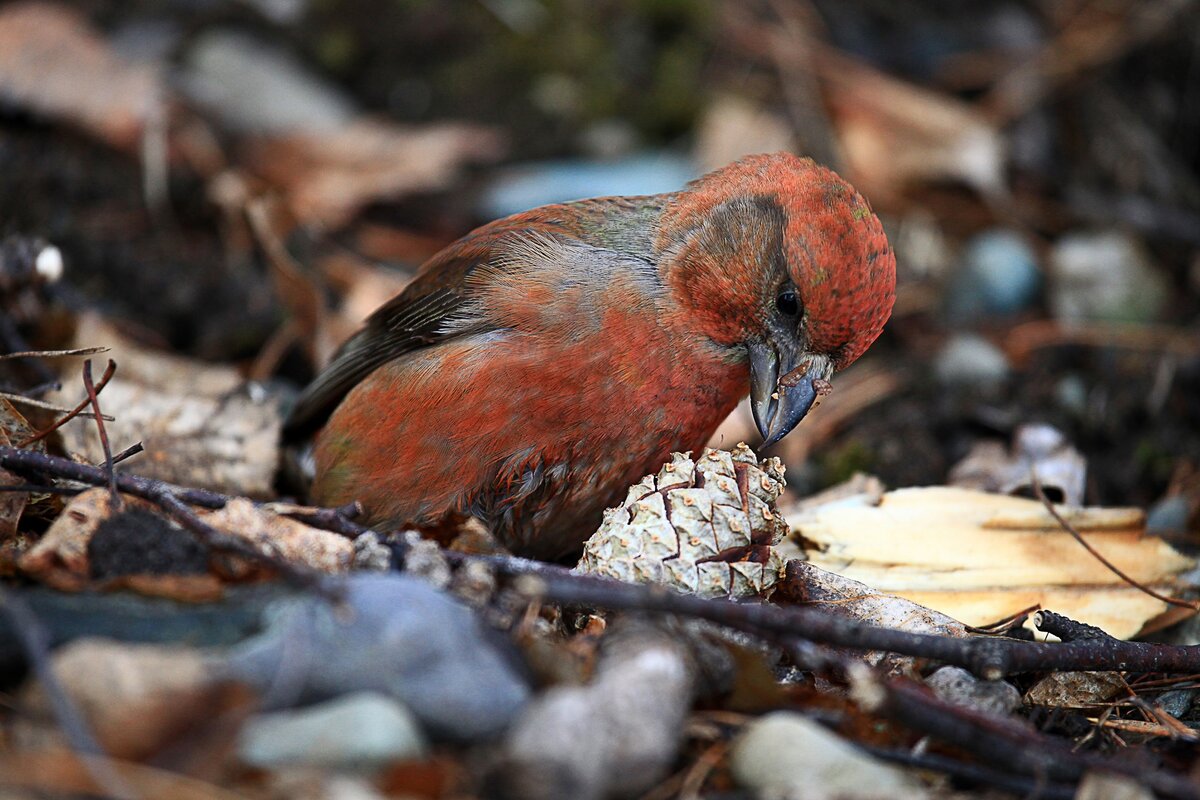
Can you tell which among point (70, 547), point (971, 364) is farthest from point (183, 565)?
point (971, 364)

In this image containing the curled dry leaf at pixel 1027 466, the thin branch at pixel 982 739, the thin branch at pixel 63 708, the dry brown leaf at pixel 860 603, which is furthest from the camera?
the curled dry leaf at pixel 1027 466

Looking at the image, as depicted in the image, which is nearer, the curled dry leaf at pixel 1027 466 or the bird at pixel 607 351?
the bird at pixel 607 351

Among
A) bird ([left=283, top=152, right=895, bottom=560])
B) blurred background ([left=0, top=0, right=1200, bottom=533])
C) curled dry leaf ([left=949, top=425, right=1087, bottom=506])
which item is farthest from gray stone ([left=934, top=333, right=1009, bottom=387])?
bird ([left=283, top=152, right=895, bottom=560])

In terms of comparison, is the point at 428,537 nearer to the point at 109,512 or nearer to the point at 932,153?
the point at 109,512

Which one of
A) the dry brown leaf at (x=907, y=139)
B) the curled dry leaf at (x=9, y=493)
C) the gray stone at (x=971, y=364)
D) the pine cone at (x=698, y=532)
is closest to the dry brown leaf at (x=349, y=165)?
the dry brown leaf at (x=907, y=139)

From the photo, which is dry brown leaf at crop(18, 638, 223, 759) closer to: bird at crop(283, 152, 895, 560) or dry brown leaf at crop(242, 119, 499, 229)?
bird at crop(283, 152, 895, 560)

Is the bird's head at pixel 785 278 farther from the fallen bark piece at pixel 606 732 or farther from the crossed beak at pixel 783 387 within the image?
the fallen bark piece at pixel 606 732

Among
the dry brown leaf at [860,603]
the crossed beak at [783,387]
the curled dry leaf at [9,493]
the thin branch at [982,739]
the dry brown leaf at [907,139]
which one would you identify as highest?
the dry brown leaf at [907,139]
